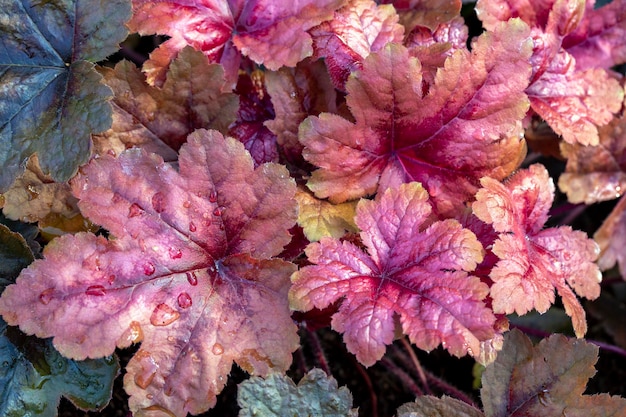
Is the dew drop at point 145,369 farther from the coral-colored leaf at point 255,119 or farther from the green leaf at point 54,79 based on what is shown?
the coral-colored leaf at point 255,119

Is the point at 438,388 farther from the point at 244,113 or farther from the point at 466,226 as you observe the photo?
the point at 244,113

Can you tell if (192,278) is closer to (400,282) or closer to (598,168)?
(400,282)

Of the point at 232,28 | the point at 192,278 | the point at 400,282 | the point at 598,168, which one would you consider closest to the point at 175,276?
the point at 192,278

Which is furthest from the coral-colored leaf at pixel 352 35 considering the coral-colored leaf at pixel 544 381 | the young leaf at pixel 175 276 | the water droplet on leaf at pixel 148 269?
the coral-colored leaf at pixel 544 381

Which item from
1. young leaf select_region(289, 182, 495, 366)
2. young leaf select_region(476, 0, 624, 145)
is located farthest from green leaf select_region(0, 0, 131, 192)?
young leaf select_region(476, 0, 624, 145)

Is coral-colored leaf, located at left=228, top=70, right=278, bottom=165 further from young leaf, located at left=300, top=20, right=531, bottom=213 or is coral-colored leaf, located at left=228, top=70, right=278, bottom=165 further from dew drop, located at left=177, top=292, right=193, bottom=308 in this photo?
dew drop, located at left=177, top=292, right=193, bottom=308

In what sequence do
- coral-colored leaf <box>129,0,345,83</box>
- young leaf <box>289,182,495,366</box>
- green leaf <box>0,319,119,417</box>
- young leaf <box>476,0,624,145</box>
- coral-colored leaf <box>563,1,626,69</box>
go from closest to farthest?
young leaf <box>289,182,495,366</box> → green leaf <box>0,319,119,417</box> → coral-colored leaf <box>129,0,345,83</box> → young leaf <box>476,0,624,145</box> → coral-colored leaf <box>563,1,626,69</box>
